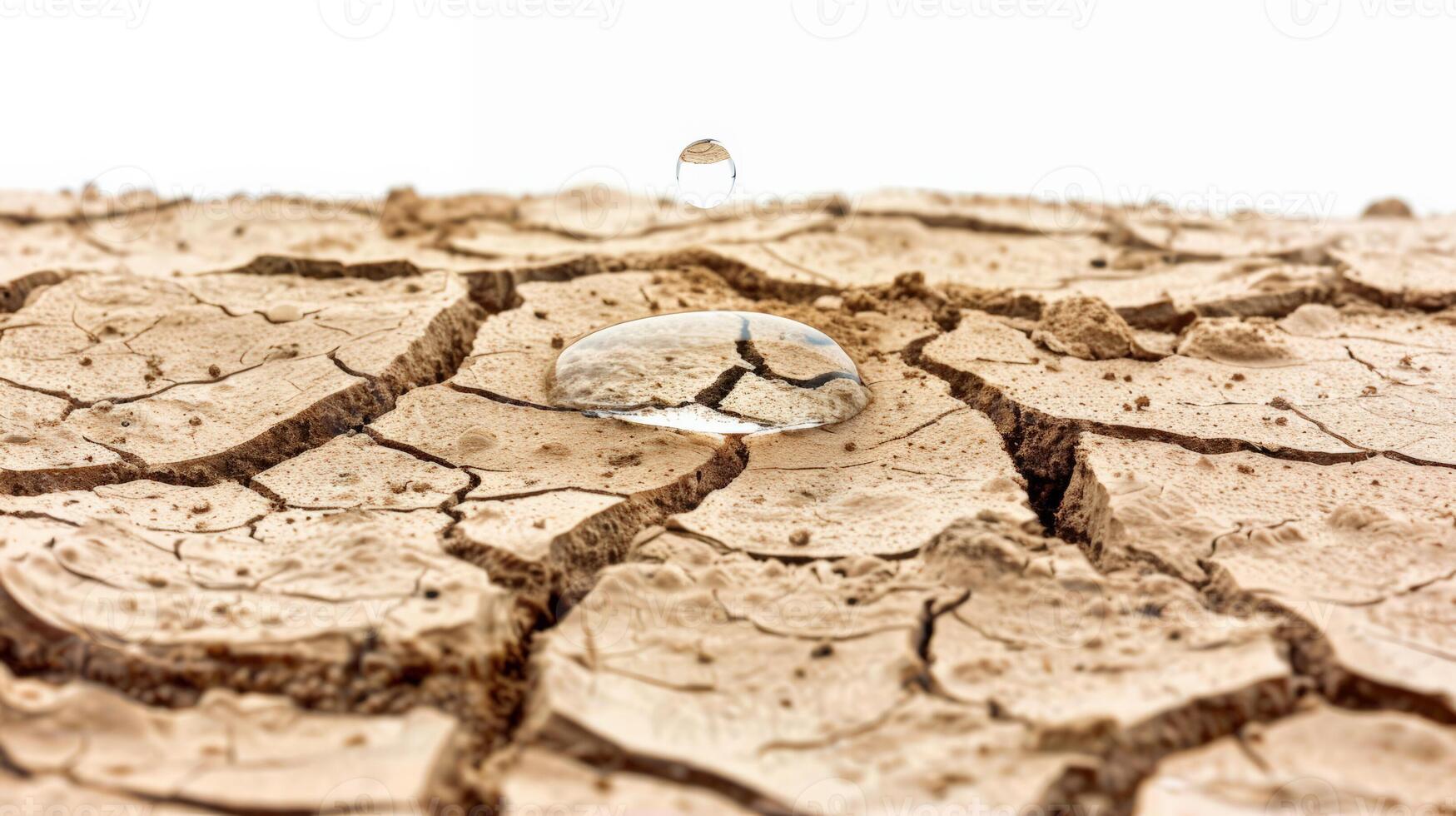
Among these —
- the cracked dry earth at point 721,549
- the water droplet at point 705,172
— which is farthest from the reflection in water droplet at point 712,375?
the water droplet at point 705,172

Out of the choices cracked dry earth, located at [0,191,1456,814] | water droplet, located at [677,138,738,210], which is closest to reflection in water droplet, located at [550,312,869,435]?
cracked dry earth, located at [0,191,1456,814]

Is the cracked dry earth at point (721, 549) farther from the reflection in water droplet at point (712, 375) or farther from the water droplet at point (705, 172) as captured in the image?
the water droplet at point (705, 172)

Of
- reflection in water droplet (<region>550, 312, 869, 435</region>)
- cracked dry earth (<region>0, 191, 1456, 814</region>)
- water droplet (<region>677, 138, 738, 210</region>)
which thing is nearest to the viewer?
cracked dry earth (<region>0, 191, 1456, 814</region>)

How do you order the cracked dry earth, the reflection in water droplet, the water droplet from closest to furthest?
the cracked dry earth
the reflection in water droplet
the water droplet

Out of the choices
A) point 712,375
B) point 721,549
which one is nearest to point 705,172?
point 712,375

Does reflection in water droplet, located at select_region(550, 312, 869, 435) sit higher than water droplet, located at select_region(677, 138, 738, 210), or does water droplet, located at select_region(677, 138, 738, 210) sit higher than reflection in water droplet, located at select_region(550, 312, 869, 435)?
water droplet, located at select_region(677, 138, 738, 210)

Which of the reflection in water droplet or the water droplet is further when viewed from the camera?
the water droplet

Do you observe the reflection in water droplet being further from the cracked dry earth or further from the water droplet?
the water droplet
